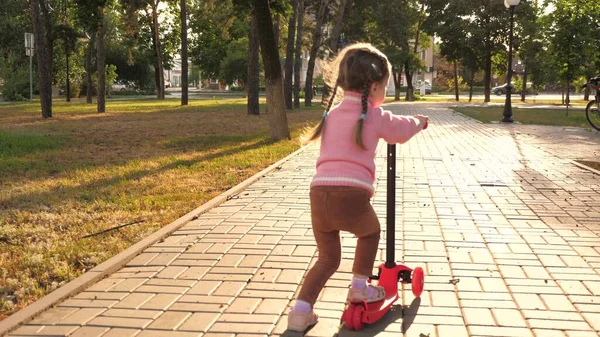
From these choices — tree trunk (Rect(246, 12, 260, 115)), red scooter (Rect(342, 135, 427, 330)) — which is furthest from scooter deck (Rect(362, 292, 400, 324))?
tree trunk (Rect(246, 12, 260, 115))

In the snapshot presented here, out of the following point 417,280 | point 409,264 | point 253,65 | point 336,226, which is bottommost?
point 409,264

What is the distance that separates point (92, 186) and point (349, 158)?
18.8 feet

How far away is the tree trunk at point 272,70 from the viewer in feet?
44.4

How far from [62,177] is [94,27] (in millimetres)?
12283

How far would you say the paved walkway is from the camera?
12.0ft

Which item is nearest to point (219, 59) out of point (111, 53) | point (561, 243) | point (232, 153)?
point (111, 53)

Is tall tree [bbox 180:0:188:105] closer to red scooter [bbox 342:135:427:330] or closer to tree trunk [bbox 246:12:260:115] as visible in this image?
tree trunk [bbox 246:12:260:115]

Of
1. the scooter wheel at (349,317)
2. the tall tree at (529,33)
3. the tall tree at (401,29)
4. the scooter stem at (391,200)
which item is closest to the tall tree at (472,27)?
the tall tree at (529,33)

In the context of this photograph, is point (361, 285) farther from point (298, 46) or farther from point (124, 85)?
point (124, 85)

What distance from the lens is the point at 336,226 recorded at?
3.50 meters

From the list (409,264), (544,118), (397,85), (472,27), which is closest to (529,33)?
(472,27)

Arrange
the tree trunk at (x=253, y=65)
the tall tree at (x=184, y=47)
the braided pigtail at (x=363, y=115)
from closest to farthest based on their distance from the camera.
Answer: the braided pigtail at (x=363, y=115) → the tree trunk at (x=253, y=65) → the tall tree at (x=184, y=47)

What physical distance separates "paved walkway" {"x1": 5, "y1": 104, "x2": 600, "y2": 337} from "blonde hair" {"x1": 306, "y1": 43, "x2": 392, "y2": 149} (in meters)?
1.17

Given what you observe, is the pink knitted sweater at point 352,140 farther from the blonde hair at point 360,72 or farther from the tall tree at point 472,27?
the tall tree at point 472,27
